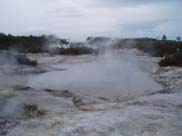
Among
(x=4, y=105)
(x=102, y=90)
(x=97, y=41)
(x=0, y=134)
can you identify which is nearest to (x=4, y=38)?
(x=97, y=41)

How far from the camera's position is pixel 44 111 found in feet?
27.7

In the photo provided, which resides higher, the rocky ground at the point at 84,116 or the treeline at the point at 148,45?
the treeline at the point at 148,45

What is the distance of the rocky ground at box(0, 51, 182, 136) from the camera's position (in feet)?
21.5

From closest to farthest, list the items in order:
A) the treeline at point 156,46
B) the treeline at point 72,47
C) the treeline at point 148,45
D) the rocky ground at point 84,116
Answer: the rocky ground at point 84,116 → the treeline at point 72,47 → the treeline at point 156,46 → the treeline at point 148,45

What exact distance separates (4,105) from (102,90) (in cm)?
567

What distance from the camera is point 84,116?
7.64 metres

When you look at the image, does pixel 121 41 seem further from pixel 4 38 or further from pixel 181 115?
pixel 181 115

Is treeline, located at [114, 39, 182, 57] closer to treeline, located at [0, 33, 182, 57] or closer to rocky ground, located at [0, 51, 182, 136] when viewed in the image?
treeline, located at [0, 33, 182, 57]

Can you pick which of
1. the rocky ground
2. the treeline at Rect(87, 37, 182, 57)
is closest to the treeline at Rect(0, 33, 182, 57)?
the treeline at Rect(87, 37, 182, 57)

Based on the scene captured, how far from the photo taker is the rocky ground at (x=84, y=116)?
655 centimetres

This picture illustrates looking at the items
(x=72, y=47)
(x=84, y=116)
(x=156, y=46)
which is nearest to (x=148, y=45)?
(x=156, y=46)

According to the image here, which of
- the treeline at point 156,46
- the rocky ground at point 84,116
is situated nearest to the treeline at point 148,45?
→ the treeline at point 156,46

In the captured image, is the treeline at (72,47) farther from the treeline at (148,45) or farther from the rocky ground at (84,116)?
the rocky ground at (84,116)

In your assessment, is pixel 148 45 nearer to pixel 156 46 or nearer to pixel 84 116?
pixel 156 46
